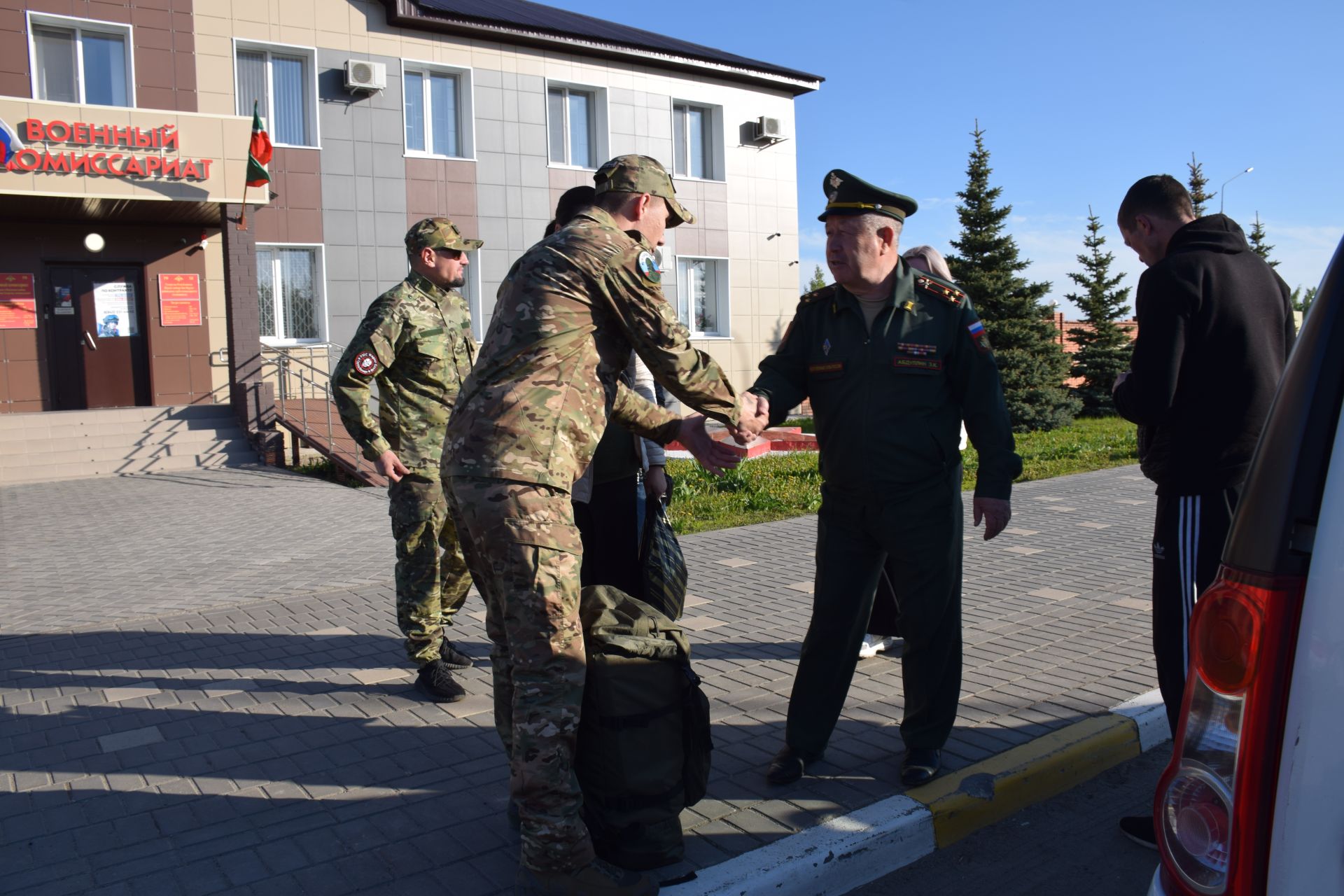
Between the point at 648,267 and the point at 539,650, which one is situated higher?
the point at 648,267

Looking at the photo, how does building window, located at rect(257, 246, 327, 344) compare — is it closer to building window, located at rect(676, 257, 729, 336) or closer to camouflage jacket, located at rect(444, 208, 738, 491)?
building window, located at rect(676, 257, 729, 336)

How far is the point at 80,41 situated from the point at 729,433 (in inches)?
659

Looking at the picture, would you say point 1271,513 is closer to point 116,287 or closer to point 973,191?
point 116,287

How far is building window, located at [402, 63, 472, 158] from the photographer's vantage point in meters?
18.7

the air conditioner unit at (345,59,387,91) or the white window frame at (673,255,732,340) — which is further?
the white window frame at (673,255,732,340)

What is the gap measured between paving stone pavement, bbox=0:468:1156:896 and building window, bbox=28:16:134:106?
10.5 metres

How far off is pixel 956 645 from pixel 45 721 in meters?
4.07

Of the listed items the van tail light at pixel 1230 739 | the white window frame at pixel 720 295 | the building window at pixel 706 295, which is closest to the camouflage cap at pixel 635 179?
the van tail light at pixel 1230 739

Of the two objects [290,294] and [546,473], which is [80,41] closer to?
[290,294]

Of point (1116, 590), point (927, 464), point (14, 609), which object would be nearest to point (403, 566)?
point (927, 464)

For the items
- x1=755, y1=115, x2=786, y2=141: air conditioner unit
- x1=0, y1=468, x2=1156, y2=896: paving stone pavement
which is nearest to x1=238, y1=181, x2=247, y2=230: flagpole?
x1=0, y1=468, x2=1156, y2=896: paving stone pavement

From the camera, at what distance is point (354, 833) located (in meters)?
3.45

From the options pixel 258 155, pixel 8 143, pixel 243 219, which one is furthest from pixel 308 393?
pixel 8 143

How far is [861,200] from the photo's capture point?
12.1ft
